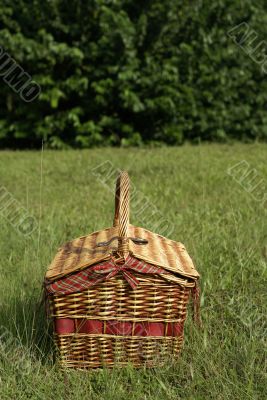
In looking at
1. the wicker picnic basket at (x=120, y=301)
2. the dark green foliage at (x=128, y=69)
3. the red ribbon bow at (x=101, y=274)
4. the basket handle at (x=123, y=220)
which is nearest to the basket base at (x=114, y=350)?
the wicker picnic basket at (x=120, y=301)

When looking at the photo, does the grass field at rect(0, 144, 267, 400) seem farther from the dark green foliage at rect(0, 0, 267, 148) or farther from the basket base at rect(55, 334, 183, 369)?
the dark green foliage at rect(0, 0, 267, 148)

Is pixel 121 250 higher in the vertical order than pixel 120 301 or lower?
higher

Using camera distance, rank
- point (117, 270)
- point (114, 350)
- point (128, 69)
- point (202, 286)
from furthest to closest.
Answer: point (128, 69), point (202, 286), point (114, 350), point (117, 270)

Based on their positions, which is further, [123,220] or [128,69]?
[128,69]

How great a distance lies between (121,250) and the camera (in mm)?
2035

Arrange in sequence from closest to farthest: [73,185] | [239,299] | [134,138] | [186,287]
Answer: [186,287]
[239,299]
[73,185]
[134,138]

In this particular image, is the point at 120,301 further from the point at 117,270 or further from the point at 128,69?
the point at 128,69

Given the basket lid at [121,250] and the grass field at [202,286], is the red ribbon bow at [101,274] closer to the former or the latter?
the basket lid at [121,250]

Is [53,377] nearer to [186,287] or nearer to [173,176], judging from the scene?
[186,287]

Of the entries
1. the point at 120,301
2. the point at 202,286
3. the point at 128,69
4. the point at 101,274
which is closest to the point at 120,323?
the point at 120,301

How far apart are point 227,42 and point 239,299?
7.31 meters

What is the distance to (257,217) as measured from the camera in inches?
165

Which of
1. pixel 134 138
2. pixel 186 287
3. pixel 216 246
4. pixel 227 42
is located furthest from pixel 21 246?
pixel 227 42

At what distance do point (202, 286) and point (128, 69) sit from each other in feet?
21.4
